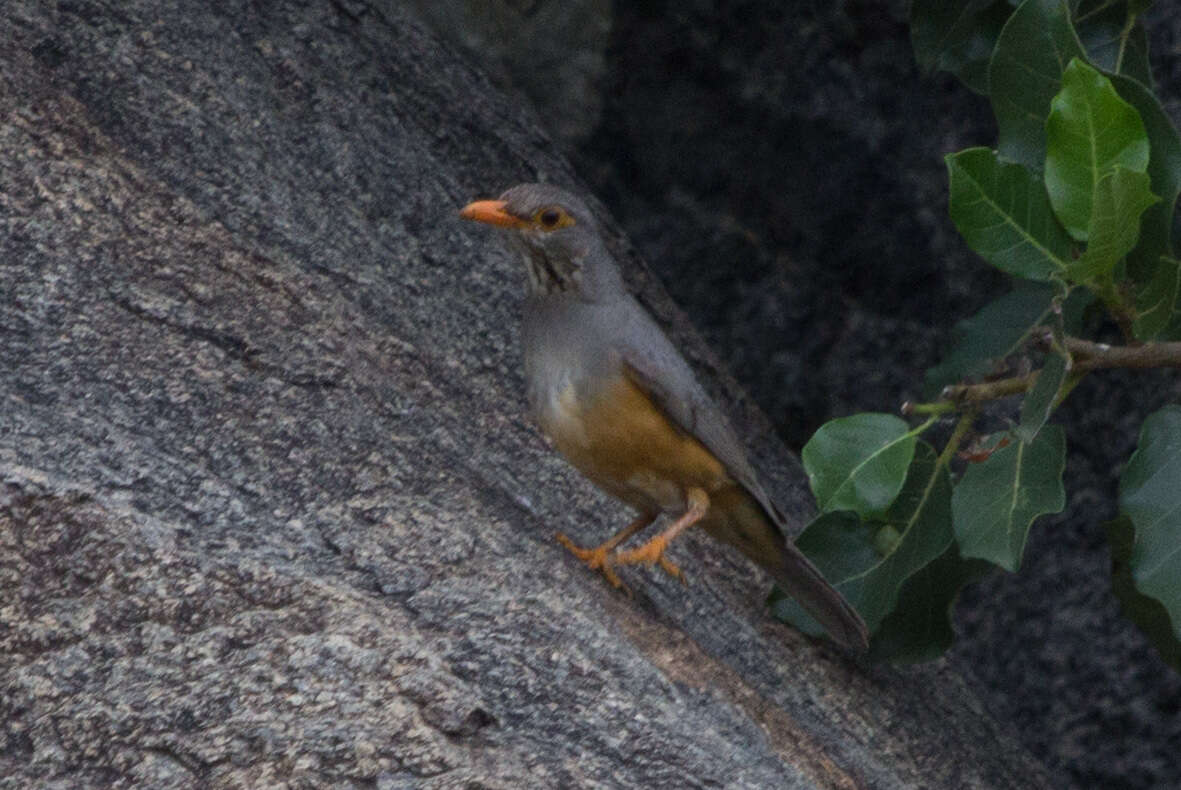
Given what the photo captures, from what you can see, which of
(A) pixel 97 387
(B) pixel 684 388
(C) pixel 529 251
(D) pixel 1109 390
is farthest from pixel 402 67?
(D) pixel 1109 390

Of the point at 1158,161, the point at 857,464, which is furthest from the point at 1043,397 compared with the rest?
the point at 1158,161

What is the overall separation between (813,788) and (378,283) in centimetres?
170

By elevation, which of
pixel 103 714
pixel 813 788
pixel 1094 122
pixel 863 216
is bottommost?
pixel 103 714

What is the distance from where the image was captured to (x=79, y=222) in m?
3.30

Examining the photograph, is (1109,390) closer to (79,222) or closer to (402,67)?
(402,67)

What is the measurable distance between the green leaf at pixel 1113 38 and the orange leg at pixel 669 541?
164 cm

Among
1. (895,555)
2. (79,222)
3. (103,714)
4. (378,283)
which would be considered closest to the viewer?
(103,714)

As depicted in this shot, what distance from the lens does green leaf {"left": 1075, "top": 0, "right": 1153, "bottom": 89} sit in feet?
13.6

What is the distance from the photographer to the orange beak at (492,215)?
3896mm

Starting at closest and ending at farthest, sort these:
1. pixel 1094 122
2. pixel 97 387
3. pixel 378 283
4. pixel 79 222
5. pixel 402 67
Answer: pixel 97 387 → pixel 79 222 → pixel 1094 122 → pixel 378 283 → pixel 402 67

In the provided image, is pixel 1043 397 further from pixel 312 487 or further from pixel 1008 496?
pixel 312 487

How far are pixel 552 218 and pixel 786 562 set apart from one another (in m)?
1.14

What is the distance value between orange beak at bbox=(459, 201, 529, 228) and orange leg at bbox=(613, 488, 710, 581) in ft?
2.82

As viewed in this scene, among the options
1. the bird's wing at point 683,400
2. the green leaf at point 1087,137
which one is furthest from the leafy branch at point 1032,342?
the bird's wing at point 683,400
